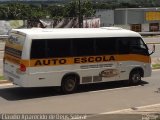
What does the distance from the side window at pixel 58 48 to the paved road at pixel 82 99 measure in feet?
4.75

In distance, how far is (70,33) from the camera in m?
16.0

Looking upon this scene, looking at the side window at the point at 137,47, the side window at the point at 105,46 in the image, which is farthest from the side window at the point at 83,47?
the side window at the point at 137,47

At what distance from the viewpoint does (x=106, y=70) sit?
56.1 ft

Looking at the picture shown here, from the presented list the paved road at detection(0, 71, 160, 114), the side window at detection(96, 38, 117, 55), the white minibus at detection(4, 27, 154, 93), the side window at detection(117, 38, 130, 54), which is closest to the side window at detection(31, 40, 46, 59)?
the white minibus at detection(4, 27, 154, 93)

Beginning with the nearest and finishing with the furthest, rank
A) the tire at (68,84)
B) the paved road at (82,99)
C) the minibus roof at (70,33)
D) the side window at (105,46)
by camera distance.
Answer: the paved road at (82,99) → the minibus roof at (70,33) → the tire at (68,84) → the side window at (105,46)

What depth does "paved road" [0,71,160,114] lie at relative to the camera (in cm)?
1377

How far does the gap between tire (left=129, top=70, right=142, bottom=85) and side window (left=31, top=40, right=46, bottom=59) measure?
14.3 ft

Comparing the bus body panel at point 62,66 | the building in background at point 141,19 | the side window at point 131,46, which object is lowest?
the building in background at point 141,19

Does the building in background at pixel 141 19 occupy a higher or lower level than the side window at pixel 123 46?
lower

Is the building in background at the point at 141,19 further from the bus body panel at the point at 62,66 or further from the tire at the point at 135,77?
the bus body panel at the point at 62,66

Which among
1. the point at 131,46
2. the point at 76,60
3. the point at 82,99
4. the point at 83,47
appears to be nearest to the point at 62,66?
the point at 76,60

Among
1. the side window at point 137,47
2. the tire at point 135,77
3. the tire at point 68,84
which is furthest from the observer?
the tire at point 135,77

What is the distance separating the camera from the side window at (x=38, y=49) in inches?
591

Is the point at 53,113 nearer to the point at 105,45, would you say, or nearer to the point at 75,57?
the point at 75,57
